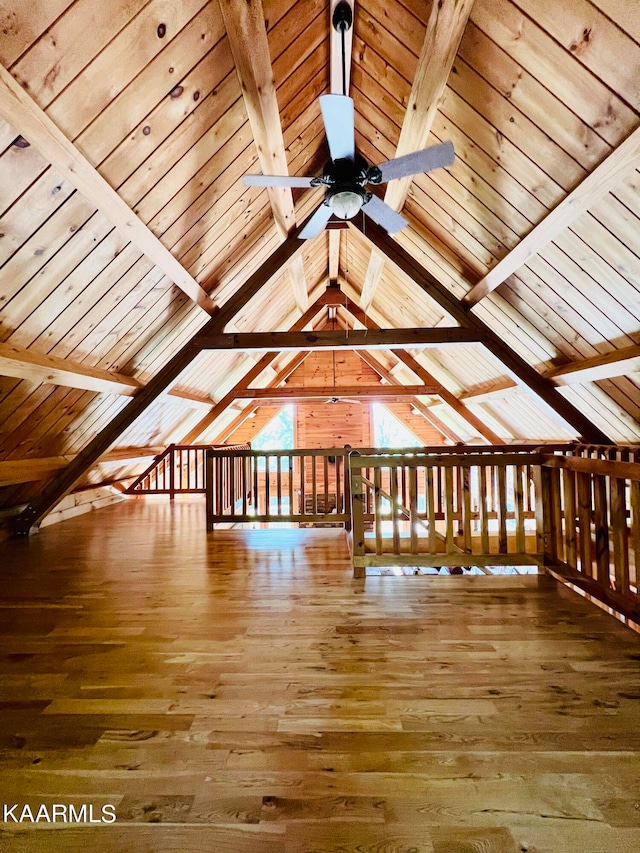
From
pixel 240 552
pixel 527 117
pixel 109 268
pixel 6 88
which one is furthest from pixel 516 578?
pixel 6 88

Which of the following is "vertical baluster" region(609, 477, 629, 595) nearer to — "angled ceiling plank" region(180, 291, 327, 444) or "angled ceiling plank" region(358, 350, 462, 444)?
"angled ceiling plank" region(180, 291, 327, 444)

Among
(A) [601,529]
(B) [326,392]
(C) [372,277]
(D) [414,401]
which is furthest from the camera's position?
(D) [414,401]

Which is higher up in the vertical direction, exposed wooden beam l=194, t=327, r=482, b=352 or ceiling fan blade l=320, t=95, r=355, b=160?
ceiling fan blade l=320, t=95, r=355, b=160

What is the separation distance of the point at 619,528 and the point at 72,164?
377cm

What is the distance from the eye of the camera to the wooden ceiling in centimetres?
192

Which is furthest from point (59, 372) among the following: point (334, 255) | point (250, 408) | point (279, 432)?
point (279, 432)

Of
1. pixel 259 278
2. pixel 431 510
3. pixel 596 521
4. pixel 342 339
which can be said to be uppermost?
pixel 259 278

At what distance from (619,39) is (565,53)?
244mm

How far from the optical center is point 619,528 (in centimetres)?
263

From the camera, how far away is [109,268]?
115 inches

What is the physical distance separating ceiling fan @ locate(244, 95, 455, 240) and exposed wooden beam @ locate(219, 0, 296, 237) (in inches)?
20.1

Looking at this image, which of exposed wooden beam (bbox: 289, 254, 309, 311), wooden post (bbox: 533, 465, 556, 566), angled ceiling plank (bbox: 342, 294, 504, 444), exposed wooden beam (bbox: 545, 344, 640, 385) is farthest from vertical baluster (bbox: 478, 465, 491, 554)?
angled ceiling plank (bbox: 342, 294, 504, 444)

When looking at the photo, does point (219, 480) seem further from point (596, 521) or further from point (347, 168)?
point (596, 521)

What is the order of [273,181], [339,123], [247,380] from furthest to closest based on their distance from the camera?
[247,380] < [273,181] < [339,123]
